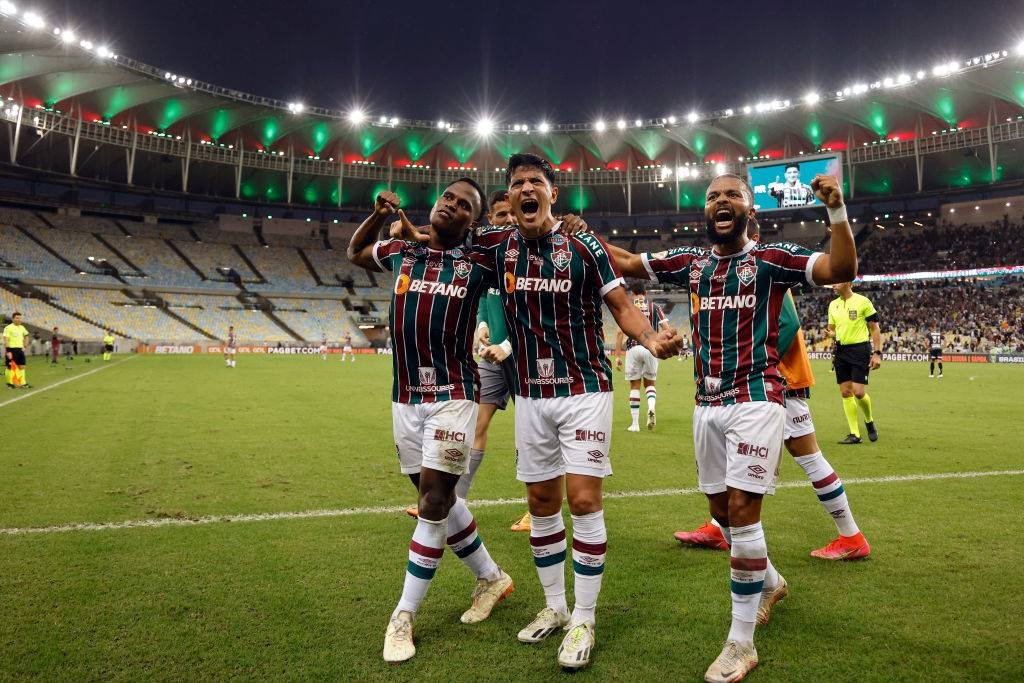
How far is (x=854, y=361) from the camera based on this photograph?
8914 millimetres

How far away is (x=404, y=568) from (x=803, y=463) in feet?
9.68

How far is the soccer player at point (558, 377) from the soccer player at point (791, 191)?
140ft

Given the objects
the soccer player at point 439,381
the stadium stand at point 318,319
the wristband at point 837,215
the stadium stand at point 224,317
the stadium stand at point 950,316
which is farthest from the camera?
the stadium stand at point 318,319

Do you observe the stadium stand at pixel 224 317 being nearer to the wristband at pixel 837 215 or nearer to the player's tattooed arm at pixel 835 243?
the player's tattooed arm at pixel 835 243

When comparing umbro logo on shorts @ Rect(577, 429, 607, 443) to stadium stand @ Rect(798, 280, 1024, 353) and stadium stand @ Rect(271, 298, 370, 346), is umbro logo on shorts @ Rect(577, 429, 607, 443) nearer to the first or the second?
stadium stand @ Rect(798, 280, 1024, 353)

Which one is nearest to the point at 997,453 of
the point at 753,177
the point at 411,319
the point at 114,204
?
the point at 411,319

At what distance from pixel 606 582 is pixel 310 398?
12695mm

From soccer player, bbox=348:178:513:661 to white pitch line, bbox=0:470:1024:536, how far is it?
2.10 metres

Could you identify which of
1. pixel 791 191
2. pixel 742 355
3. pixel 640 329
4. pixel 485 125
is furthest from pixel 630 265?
pixel 485 125

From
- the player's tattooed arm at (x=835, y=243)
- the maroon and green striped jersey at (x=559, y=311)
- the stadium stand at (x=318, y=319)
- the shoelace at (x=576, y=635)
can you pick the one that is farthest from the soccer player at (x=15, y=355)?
the stadium stand at (x=318, y=319)

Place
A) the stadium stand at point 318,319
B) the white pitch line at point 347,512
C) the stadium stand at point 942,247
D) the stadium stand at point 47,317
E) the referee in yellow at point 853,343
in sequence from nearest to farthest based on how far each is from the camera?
the white pitch line at point 347,512, the referee in yellow at point 853,343, the stadium stand at point 47,317, the stadium stand at point 942,247, the stadium stand at point 318,319

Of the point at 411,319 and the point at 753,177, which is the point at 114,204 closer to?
the point at 753,177

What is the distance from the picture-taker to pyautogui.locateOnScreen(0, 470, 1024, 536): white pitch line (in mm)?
4867

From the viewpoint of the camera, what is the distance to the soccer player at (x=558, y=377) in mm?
3268
